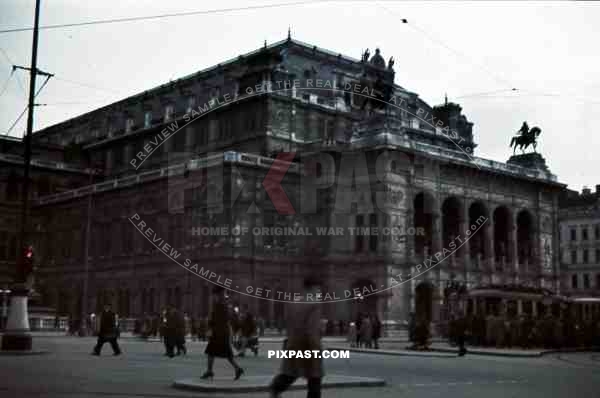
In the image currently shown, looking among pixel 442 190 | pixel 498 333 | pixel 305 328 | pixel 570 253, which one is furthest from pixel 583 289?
pixel 305 328

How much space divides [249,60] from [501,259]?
2546 centimetres

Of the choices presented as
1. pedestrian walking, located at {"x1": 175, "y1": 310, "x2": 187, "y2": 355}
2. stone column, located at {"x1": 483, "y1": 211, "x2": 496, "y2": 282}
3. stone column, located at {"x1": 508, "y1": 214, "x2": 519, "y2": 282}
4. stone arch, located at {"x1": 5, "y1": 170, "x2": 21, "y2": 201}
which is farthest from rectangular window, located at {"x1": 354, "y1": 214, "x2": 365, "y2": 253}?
stone arch, located at {"x1": 5, "y1": 170, "x2": 21, "y2": 201}

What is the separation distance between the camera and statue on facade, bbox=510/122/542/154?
67.0m

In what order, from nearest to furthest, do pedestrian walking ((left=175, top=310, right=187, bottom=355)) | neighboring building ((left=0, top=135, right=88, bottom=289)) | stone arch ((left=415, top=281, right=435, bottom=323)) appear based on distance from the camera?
pedestrian walking ((left=175, top=310, right=187, bottom=355)) < stone arch ((left=415, top=281, right=435, bottom=323)) < neighboring building ((left=0, top=135, right=88, bottom=289))

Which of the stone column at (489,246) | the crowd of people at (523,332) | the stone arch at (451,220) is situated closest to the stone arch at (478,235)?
the stone column at (489,246)

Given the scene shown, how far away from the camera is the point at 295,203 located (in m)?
57.2

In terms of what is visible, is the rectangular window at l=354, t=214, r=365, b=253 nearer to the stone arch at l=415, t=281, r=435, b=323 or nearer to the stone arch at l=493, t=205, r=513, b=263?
the stone arch at l=415, t=281, r=435, b=323

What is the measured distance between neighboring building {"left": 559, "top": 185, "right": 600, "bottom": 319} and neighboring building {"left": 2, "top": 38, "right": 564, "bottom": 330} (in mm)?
24550

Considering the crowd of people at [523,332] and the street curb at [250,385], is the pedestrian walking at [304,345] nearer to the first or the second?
the street curb at [250,385]

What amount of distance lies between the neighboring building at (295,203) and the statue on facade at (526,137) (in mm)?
1477

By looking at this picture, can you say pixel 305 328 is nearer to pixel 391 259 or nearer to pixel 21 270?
pixel 21 270

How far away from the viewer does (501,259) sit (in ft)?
208

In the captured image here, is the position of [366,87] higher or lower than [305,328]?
higher

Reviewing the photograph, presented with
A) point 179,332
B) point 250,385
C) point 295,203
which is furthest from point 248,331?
point 295,203
